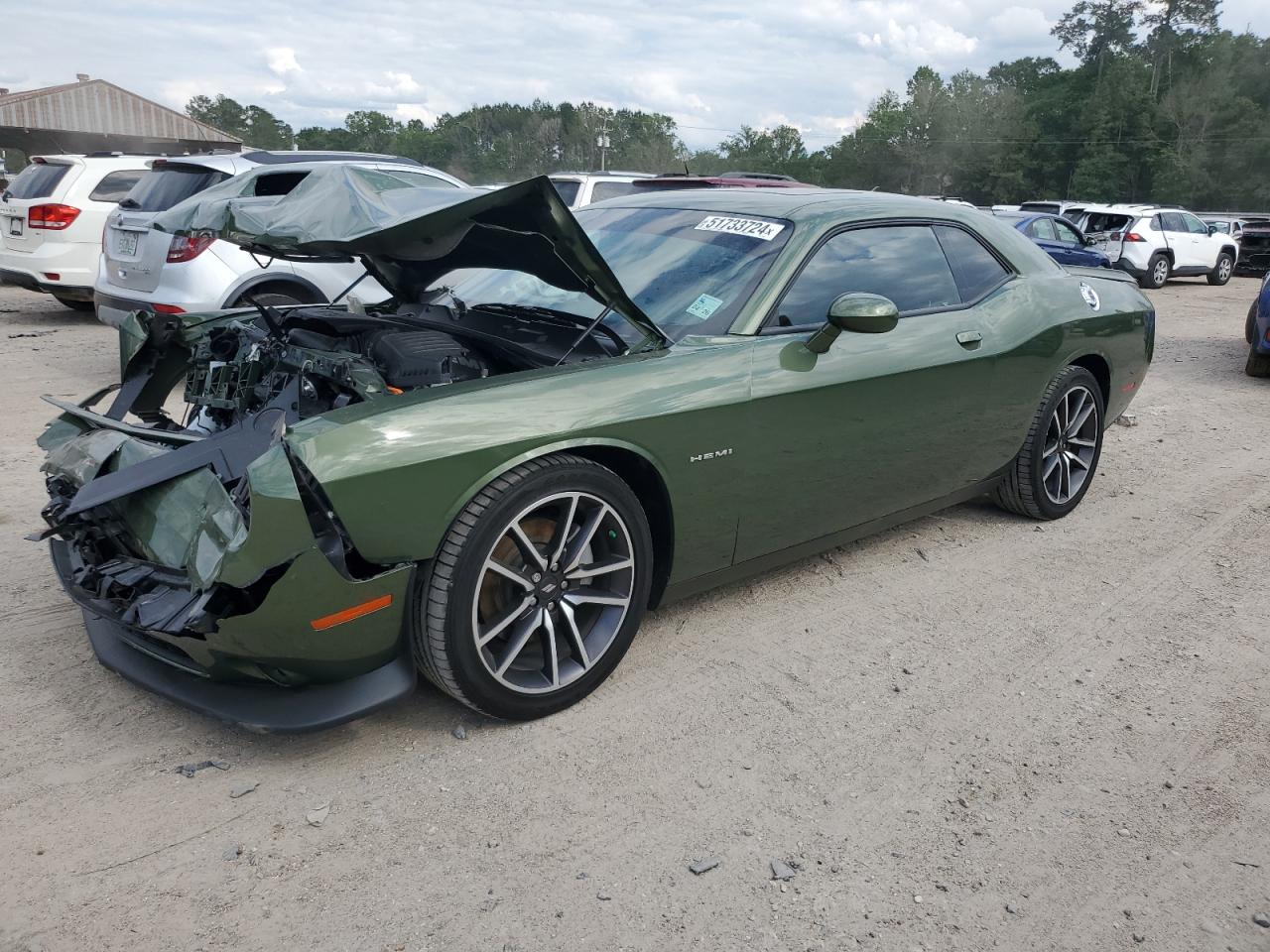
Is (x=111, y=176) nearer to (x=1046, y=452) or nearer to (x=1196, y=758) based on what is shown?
(x=1046, y=452)

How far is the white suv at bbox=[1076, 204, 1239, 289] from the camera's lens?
17922 millimetres

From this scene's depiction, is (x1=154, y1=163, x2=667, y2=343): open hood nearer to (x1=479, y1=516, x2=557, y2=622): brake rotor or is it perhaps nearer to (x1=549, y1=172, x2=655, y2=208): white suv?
(x1=479, y1=516, x2=557, y2=622): brake rotor

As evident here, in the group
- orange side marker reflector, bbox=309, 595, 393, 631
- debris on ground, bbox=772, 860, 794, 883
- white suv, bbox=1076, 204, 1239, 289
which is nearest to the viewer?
debris on ground, bbox=772, 860, 794, 883

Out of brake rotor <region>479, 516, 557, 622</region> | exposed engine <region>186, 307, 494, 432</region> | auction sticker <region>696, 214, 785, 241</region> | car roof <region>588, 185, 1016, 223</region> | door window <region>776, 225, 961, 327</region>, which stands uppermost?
car roof <region>588, 185, 1016, 223</region>

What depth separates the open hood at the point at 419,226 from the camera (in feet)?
9.39

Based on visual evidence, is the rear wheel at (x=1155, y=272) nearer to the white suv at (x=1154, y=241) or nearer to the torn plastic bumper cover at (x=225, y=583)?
the white suv at (x=1154, y=241)

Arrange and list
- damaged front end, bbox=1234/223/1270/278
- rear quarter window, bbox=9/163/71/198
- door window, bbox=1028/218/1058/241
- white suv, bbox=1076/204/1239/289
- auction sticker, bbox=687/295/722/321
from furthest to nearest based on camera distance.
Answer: damaged front end, bbox=1234/223/1270/278 < white suv, bbox=1076/204/1239/289 < door window, bbox=1028/218/1058/241 < rear quarter window, bbox=9/163/71/198 < auction sticker, bbox=687/295/722/321

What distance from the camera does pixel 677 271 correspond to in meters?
3.61

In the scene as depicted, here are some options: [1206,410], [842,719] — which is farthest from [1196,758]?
[1206,410]

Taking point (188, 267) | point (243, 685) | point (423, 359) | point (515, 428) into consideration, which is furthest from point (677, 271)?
point (188, 267)

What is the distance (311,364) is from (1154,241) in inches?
740

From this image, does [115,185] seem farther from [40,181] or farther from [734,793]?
[734,793]

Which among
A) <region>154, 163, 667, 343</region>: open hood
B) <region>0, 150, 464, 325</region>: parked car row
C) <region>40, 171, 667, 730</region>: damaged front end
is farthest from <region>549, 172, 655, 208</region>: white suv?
<region>154, 163, 667, 343</region>: open hood

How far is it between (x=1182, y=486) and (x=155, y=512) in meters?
5.38
